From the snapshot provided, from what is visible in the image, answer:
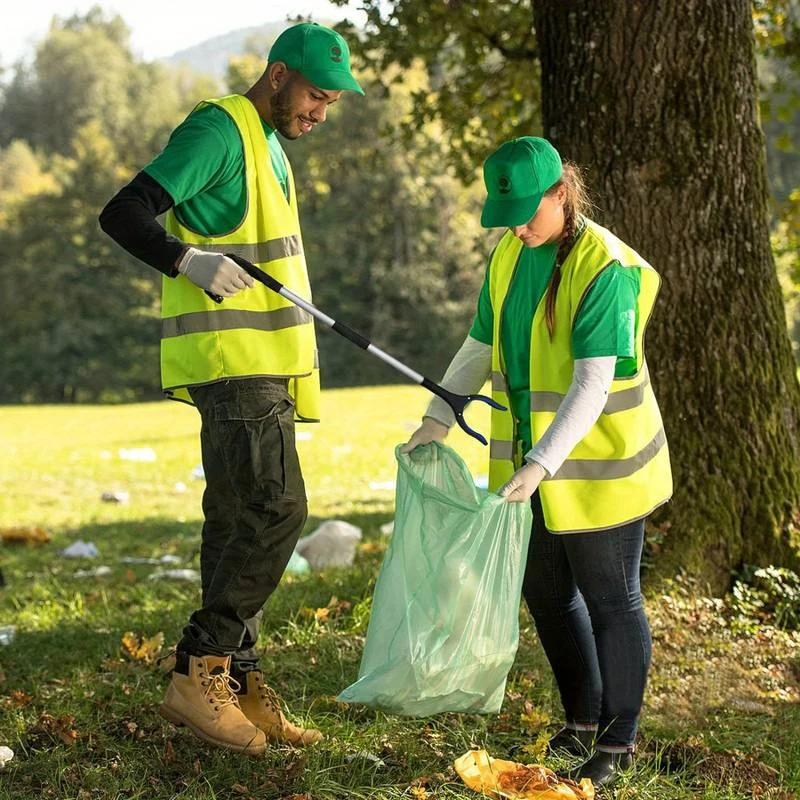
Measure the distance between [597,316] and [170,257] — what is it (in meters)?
1.07

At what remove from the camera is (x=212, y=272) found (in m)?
2.97

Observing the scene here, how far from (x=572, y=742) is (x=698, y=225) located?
2.17m

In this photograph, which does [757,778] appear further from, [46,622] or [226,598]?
[46,622]

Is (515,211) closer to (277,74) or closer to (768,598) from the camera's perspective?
(277,74)

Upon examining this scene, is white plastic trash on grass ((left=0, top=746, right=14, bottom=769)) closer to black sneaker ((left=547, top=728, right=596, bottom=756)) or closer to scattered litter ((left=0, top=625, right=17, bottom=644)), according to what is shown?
scattered litter ((left=0, top=625, right=17, bottom=644))

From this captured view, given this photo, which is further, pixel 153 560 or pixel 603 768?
pixel 153 560

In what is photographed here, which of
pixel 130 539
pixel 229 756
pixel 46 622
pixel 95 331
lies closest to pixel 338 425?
pixel 130 539

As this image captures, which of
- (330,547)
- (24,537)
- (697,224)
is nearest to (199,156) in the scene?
(697,224)

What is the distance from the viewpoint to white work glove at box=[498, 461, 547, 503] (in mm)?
2982

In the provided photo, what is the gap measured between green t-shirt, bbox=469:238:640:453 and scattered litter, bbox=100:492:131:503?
7.44 metres

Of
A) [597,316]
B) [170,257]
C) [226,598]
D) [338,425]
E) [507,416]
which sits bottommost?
[338,425]

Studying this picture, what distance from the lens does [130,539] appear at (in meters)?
8.17

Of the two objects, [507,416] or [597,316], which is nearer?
[597,316]

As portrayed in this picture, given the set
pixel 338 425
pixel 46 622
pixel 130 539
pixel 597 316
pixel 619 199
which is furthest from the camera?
pixel 338 425
